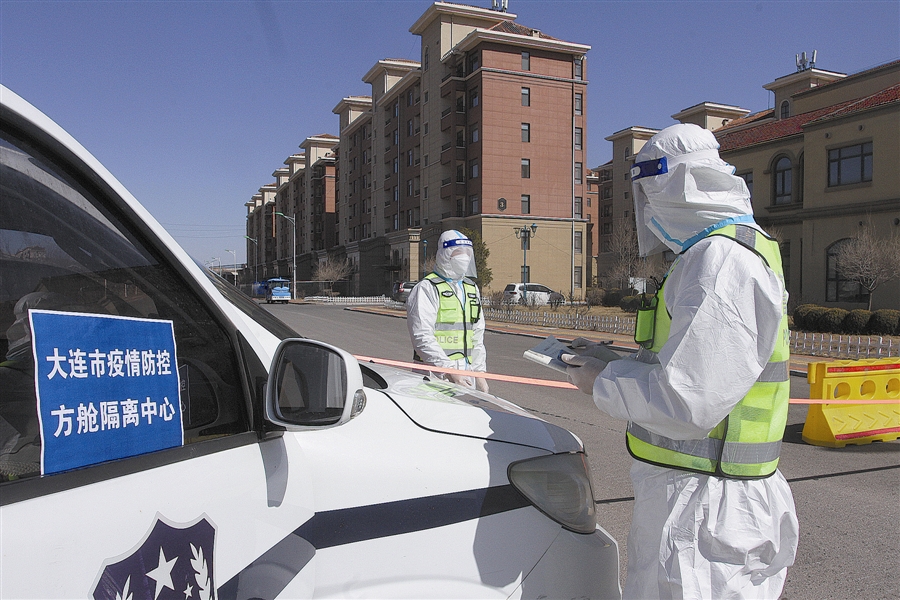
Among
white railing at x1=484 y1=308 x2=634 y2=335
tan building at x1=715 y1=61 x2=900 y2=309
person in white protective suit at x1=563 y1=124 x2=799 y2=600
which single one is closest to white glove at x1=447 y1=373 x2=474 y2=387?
person in white protective suit at x1=563 y1=124 x2=799 y2=600

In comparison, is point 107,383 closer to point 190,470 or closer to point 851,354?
point 190,470

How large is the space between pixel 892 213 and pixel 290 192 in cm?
8749

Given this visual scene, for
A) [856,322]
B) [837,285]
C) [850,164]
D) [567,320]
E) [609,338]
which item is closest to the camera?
[856,322]

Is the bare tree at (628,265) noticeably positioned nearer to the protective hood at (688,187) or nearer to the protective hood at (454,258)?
the protective hood at (454,258)

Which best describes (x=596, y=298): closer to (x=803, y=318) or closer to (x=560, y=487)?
(x=803, y=318)

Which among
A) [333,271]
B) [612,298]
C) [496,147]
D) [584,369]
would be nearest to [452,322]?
[584,369]

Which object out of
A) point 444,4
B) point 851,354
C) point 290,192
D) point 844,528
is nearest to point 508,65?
point 444,4

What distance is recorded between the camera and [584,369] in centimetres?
222

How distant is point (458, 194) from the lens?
50.4 metres

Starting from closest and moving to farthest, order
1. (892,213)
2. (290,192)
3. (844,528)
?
(844,528), (892,213), (290,192)

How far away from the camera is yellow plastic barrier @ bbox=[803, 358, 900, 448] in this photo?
7.02 meters

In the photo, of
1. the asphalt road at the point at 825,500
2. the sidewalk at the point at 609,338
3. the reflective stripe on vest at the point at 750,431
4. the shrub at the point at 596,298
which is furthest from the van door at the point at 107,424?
the shrub at the point at 596,298

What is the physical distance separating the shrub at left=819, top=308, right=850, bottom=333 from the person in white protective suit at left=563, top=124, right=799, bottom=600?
22389 millimetres

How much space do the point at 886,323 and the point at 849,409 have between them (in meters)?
15.8
